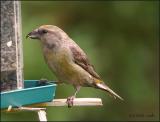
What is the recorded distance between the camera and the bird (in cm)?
856

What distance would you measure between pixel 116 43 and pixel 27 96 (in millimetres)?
4065

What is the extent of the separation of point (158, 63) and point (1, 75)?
428cm

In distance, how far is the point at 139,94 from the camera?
1139cm

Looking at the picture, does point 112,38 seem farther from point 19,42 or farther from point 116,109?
point 19,42

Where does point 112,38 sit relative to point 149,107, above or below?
above

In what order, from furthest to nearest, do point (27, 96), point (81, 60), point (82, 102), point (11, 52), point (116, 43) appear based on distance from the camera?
point (116, 43) < point (81, 60) < point (11, 52) < point (82, 102) < point (27, 96)

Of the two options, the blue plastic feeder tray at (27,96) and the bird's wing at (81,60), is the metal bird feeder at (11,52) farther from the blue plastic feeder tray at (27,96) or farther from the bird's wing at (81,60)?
the bird's wing at (81,60)

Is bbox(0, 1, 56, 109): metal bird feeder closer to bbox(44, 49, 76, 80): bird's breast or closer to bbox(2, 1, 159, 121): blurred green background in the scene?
bbox(44, 49, 76, 80): bird's breast

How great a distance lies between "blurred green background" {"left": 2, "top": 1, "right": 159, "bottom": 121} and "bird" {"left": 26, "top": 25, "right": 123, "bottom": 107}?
1840 mm

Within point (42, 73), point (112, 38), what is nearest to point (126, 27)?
point (112, 38)

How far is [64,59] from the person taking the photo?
8.77 m

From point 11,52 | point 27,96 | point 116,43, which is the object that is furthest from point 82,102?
point 116,43

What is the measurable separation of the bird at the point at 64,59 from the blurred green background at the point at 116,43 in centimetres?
184

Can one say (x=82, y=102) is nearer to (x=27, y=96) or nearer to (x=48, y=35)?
(x=27, y=96)
